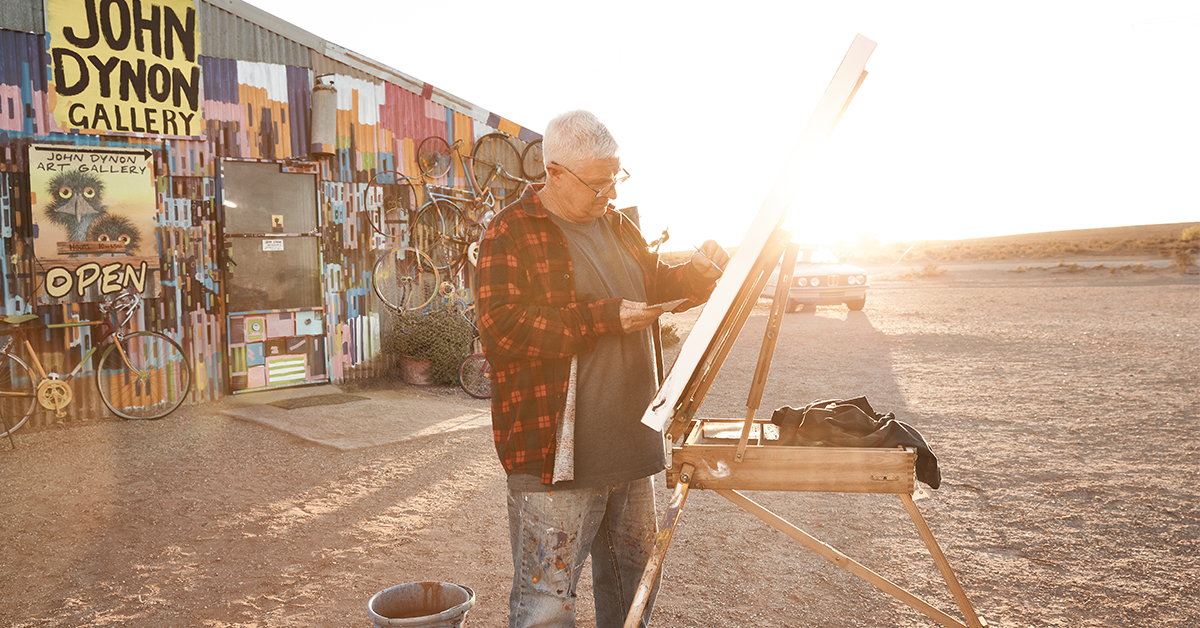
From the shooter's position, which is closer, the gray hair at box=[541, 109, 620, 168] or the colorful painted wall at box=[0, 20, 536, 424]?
the gray hair at box=[541, 109, 620, 168]

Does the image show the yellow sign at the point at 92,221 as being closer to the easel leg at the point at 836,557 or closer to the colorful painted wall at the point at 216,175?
the colorful painted wall at the point at 216,175

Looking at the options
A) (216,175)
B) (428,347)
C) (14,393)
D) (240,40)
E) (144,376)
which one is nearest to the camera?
(14,393)

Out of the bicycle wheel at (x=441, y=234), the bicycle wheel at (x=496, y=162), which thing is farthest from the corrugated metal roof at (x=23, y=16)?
the bicycle wheel at (x=496, y=162)

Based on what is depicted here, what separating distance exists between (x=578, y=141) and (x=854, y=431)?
1.21 metres

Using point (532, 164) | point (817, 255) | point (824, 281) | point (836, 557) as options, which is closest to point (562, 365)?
point (836, 557)

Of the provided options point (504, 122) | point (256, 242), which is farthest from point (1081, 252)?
point (256, 242)

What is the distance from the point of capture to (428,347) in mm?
10070

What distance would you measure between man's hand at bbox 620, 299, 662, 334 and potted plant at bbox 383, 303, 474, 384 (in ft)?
26.9

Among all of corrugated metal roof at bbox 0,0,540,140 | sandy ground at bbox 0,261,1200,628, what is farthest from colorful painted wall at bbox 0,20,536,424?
sandy ground at bbox 0,261,1200,628

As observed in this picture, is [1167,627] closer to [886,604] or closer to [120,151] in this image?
[886,604]

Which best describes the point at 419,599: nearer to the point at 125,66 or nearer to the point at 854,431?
the point at 854,431

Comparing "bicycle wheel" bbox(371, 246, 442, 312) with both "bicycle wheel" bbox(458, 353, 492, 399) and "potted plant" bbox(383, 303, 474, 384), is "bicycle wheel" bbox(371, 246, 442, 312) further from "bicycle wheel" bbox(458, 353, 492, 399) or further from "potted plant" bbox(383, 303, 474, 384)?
"bicycle wheel" bbox(458, 353, 492, 399)

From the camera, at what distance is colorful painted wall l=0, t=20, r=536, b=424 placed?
7.43 m

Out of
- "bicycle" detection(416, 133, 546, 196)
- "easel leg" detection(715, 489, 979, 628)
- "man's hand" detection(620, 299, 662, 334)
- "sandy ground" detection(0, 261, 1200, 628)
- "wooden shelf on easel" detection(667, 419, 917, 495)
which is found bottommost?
"sandy ground" detection(0, 261, 1200, 628)
